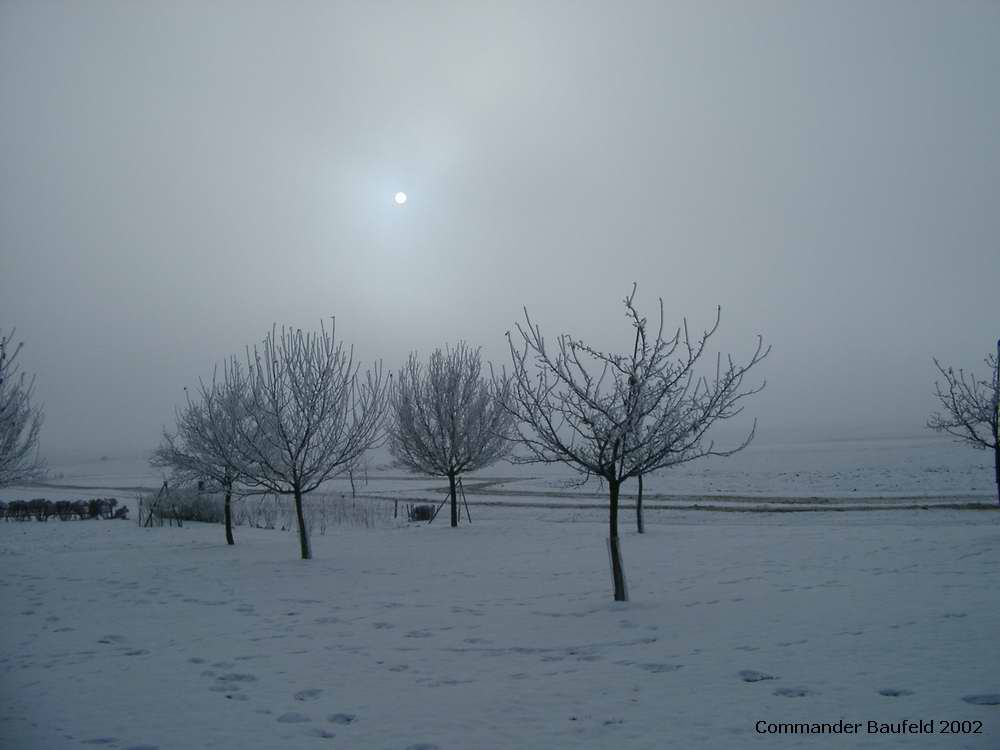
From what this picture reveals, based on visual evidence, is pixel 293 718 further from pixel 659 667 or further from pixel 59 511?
pixel 59 511

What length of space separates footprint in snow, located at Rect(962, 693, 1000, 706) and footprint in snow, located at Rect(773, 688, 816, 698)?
117cm

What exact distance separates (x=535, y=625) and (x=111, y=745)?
16.4 ft

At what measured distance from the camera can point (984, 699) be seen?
4957 millimetres

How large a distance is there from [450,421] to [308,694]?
1479 centimetres

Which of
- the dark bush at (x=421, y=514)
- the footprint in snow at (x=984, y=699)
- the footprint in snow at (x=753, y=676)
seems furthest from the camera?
the dark bush at (x=421, y=514)

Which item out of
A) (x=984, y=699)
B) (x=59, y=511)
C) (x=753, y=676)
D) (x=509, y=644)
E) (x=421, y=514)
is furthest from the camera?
(x=59, y=511)

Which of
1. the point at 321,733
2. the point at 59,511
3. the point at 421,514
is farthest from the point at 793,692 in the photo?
the point at 59,511

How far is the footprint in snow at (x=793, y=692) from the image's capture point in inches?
210

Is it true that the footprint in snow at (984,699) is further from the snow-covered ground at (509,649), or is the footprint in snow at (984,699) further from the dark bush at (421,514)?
the dark bush at (421,514)

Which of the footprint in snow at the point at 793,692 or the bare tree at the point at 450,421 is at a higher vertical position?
the bare tree at the point at 450,421

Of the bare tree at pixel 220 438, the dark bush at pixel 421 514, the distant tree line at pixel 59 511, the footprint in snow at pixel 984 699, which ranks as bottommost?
the dark bush at pixel 421 514


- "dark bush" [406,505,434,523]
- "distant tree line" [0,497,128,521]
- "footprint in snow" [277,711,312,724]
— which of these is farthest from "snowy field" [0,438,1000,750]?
"distant tree line" [0,497,128,521]

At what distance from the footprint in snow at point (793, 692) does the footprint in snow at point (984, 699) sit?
117 cm

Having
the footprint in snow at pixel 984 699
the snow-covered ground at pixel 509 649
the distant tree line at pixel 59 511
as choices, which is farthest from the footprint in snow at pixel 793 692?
the distant tree line at pixel 59 511
